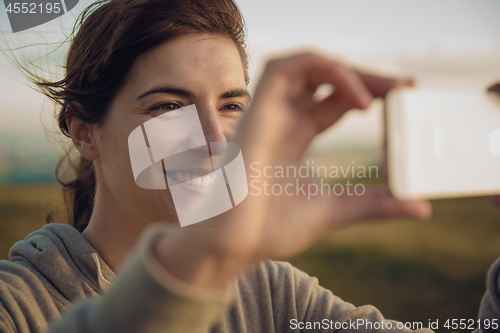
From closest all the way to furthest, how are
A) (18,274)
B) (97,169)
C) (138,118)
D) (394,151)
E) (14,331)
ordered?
(394,151) → (14,331) → (18,274) → (138,118) → (97,169)

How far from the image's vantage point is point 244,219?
46 centimetres

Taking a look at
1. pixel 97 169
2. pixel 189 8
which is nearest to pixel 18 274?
pixel 97 169

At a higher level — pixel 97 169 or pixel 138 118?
pixel 138 118

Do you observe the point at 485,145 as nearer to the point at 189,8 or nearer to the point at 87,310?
the point at 87,310

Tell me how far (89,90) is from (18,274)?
59cm

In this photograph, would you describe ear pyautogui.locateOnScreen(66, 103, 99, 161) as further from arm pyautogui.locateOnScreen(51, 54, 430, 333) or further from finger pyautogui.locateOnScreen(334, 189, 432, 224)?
finger pyautogui.locateOnScreen(334, 189, 432, 224)

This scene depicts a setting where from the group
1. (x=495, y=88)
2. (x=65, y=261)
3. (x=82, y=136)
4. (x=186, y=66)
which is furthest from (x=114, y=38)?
(x=495, y=88)

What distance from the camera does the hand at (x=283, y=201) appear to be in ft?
1.49

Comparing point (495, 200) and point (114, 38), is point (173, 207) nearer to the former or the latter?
point (114, 38)

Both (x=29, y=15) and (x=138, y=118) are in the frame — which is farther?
(x=29, y=15)

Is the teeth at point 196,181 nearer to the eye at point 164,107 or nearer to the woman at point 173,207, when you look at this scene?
the woman at point 173,207

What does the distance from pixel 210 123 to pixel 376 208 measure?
642 mm

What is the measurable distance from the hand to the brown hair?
0.73 metres

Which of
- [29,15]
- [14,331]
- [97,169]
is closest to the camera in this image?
[14,331]
